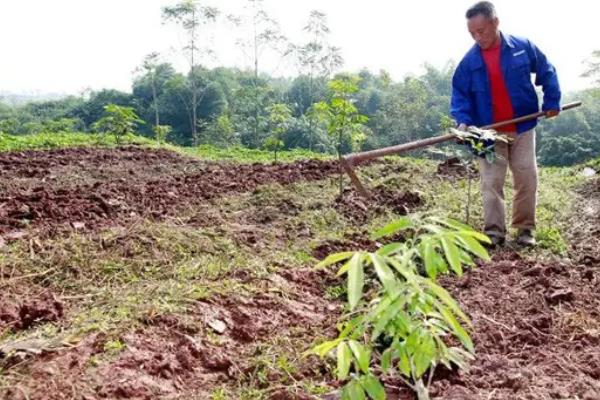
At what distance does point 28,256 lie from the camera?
3674 mm

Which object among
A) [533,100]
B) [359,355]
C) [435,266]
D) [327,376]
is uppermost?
[533,100]

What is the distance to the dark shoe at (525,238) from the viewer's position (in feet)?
14.5

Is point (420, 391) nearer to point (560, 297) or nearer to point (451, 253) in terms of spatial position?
point (451, 253)

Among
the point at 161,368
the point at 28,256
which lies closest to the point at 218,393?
the point at 161,368

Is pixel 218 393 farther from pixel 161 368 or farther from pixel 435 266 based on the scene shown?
pixel 435 266

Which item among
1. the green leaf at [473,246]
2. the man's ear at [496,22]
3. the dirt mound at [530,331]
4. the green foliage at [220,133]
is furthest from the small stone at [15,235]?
the green foliage at [220,133]

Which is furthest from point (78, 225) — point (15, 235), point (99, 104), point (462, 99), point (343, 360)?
point (99, 104)

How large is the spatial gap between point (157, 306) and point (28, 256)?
1309 millimetres

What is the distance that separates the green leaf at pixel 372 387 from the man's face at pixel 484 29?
3.31 m

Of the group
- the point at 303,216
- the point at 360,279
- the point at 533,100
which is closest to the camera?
the point at 360,279

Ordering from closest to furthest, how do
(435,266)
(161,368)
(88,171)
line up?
(435,266)
(161,368)
(88,171)

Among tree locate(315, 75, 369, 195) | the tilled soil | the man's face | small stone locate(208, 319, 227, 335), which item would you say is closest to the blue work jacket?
the man's face

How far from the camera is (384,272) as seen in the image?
1.34 metres

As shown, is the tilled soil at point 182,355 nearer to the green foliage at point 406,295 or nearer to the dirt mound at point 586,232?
the green foliage at point 406,295
